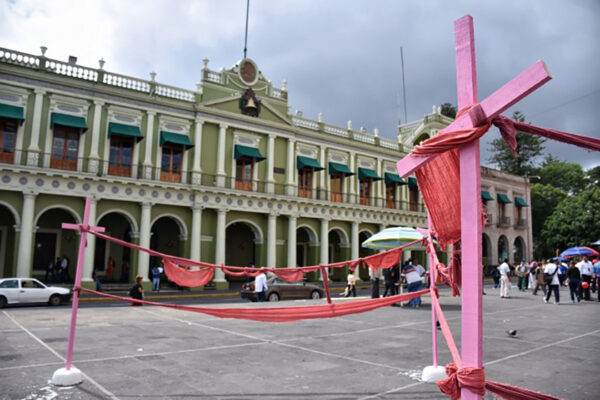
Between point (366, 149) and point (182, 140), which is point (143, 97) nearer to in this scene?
point (182, 140)

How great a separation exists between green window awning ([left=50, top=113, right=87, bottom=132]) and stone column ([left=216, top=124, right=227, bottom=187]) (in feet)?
25.5

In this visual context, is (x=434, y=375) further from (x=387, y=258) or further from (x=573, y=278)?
(x=573, y=278)

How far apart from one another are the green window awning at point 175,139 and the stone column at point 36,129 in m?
6.16

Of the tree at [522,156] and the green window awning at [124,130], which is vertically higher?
the tree at [522,156]

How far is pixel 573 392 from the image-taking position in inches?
187

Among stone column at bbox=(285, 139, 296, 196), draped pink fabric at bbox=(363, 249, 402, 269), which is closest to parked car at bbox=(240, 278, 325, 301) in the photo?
stone column at bbox=(285, 139, 296, 196)

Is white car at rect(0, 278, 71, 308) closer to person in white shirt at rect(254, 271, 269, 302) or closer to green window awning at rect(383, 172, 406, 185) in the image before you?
person in white shirt at rect(254, 271, 269, 302)

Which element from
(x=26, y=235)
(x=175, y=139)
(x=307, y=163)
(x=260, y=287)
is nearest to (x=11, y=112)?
(x=26, y=235)

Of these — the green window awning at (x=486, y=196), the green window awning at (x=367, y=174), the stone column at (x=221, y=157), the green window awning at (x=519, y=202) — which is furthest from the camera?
the green window awning at (x=519, y=202)

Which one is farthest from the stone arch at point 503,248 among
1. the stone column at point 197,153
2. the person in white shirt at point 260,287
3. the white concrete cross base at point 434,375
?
the white concrete cross base at point 434,375

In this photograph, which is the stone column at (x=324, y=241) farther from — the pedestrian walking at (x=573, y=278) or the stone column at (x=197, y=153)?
the pedestrian walking at (x=573, y=278)

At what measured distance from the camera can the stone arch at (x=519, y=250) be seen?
48147 mm

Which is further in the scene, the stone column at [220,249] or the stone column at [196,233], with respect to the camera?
the stone column at [220,249]

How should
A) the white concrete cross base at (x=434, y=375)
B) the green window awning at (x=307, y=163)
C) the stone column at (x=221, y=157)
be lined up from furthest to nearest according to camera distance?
the green window awning at (x=307, y=163)
the stone column at (x=221, y=157)
the white concrete cross base at (x=434, y=375)
